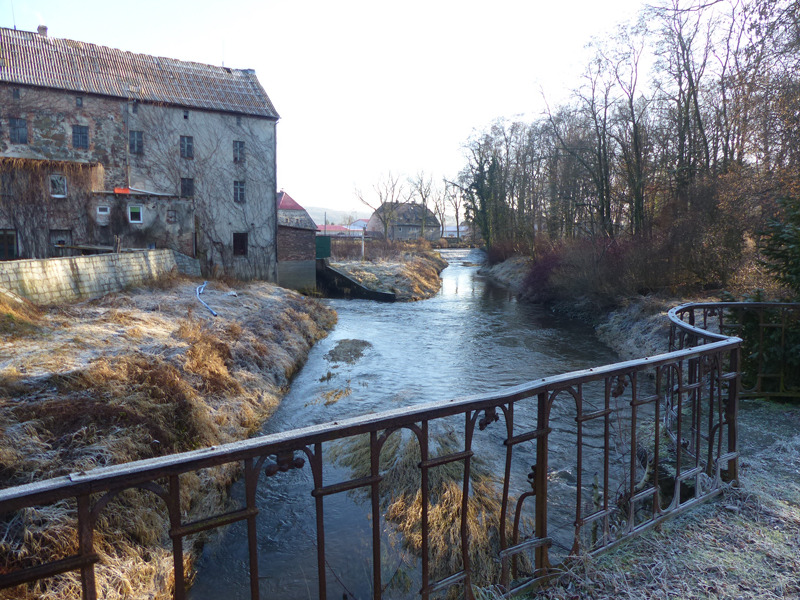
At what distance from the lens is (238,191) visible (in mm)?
27453

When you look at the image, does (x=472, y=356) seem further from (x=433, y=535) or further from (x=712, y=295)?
(x=433, y=535)

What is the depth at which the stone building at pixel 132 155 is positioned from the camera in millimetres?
21344

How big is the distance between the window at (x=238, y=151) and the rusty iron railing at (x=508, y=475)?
22785 millimetres

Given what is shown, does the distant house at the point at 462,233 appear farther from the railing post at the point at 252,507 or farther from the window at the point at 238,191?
the railing post at the point at 252,507

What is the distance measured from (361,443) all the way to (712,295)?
1273cm

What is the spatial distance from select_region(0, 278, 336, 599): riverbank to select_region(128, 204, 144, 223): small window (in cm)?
892

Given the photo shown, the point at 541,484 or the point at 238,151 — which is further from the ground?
the point at 238,151

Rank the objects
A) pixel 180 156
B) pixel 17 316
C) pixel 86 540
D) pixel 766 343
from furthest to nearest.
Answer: pixel 180 156, pixel 17 316, pixel 766 343, pixel 86 540

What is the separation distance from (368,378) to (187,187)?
18.5 metres

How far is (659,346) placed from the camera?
13203mm

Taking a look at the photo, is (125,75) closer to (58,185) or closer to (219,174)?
(219,174)

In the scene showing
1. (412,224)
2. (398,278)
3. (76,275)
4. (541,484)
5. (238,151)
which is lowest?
(541,484)

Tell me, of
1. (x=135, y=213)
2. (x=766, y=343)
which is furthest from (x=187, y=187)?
(x=766, y=343)

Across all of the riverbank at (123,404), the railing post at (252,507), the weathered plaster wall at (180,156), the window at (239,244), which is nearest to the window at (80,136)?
the weathered plaster wall at (180,156)
